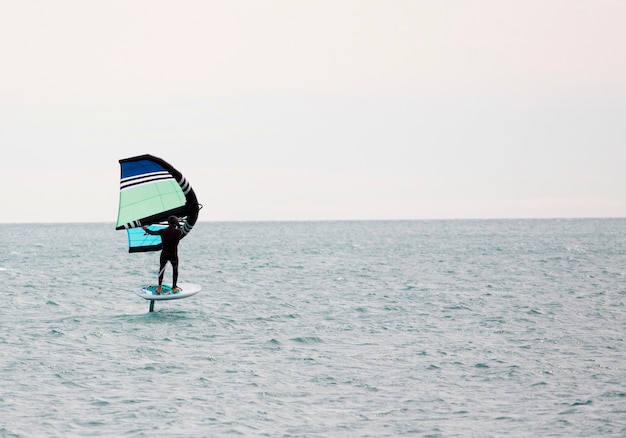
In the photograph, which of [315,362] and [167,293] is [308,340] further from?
[167,293]

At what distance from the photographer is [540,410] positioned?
19.6 meters

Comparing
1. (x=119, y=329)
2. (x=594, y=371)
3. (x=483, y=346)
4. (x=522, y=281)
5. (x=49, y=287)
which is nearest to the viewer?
(x=594, y=371)

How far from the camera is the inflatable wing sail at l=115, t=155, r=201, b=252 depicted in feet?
96.4

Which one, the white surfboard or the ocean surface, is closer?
the ocean surface

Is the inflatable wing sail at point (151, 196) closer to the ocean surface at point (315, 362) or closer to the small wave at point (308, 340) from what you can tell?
the ocean surface at point (315, 362)

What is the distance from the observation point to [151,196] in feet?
A: 97.8

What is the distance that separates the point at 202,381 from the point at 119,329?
899cm

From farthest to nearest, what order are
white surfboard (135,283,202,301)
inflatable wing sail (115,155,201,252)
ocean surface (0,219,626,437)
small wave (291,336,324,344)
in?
white surfboard (135,283,202,301), inflatable wing sail (115,155,201,252), small wave (291,336,324,344), ocean surface (0,219,626,437)

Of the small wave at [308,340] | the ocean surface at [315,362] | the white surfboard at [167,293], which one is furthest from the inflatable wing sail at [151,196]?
the small wave at [308,340]

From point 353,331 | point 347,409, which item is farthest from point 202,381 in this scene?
point 353,331

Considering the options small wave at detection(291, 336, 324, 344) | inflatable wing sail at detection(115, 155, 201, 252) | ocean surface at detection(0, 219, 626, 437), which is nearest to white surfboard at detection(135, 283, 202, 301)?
ocean surface at detection(0, 219, 626, 437)

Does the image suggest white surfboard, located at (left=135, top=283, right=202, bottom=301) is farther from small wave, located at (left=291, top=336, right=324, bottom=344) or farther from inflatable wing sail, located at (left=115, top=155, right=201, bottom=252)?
small wave, located at (left=291, top=336, right=324, bottom=344)

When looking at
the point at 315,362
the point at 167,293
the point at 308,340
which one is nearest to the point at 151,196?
the point at 167,293

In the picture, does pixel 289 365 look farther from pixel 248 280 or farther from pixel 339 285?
pixel 248 280
